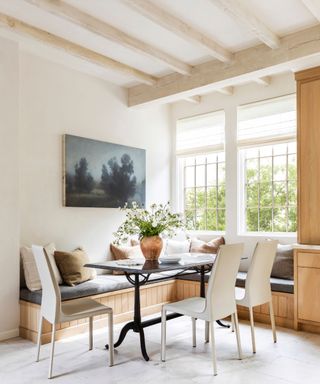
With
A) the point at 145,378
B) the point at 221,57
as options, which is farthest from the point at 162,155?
the point at 145,378

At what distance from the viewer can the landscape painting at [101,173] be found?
4859mm

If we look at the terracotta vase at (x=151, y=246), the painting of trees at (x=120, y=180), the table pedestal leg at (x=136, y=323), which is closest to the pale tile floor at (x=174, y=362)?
the table pedestal leg at (x=136, y=323)

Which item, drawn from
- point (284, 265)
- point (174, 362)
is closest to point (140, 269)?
point (174, 362)

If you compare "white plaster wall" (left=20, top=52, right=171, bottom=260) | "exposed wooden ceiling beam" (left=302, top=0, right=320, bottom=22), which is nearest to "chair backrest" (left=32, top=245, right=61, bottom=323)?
"white plaster wall" (left=20, top=52, right=171, bottom=260)

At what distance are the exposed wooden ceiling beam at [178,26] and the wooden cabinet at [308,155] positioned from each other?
92cm

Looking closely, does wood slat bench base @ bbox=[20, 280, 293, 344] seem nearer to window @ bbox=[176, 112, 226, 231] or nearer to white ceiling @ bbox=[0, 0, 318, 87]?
window @ bbox=[176, 112, 226, 231]

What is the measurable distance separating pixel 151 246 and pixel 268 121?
2.64 m

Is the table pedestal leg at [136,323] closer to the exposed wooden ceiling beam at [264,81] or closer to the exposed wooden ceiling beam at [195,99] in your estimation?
the exposed wooden ceiling beam at [264,81]

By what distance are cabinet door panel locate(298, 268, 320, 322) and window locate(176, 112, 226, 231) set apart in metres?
1.86

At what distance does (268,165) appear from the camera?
541 cm

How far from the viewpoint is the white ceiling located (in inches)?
137

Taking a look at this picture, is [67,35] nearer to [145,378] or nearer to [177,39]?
[177,39]

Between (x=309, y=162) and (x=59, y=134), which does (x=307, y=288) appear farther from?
(x=59, y=134)

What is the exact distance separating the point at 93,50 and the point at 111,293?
106 inches
